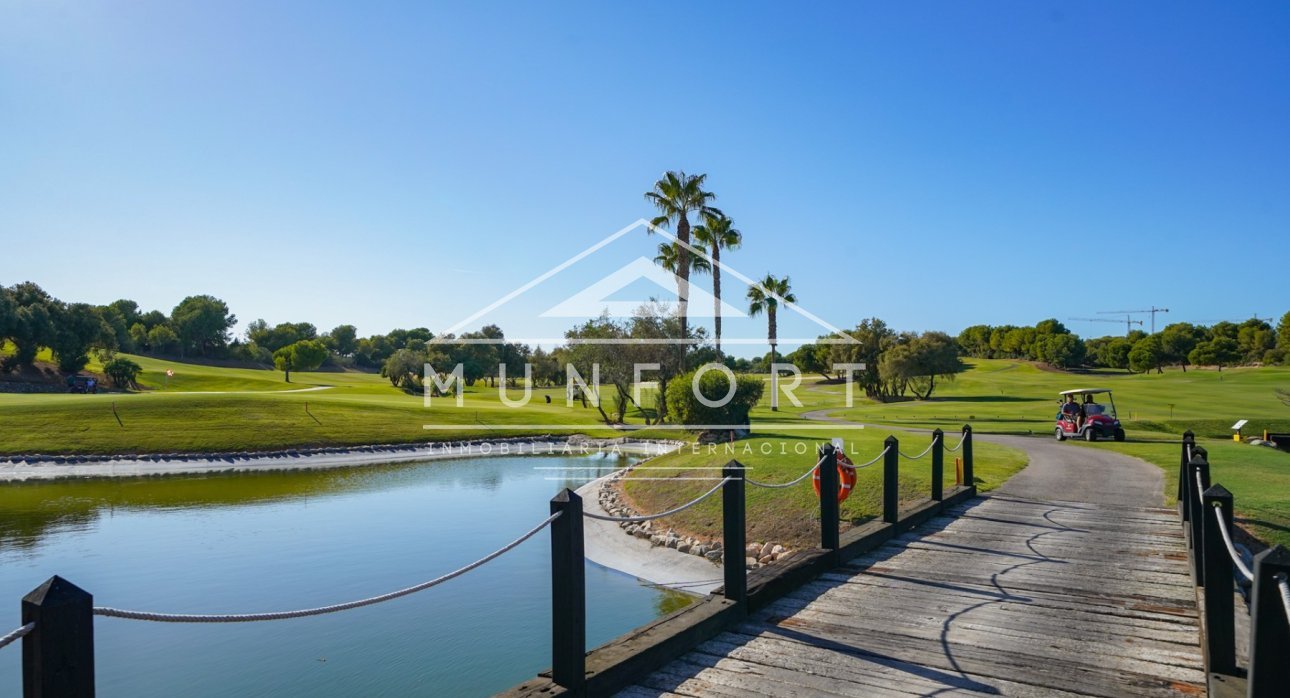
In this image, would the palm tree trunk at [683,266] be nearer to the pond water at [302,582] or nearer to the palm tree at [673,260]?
the palm tree at [673,260]

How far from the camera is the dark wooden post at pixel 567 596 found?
4.84 m

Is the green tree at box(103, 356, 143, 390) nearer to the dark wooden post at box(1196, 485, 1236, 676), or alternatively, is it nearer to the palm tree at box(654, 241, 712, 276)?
the palm tree at box(654, 241, 712, 276)

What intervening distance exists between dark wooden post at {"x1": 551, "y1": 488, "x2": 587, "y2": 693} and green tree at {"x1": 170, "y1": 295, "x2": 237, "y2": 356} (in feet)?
379

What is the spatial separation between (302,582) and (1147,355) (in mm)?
94470

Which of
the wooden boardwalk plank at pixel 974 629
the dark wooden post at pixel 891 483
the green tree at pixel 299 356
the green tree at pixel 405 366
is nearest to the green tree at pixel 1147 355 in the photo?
the green tree at pixel 405 366

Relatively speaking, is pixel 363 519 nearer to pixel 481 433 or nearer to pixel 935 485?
pixel 935 485

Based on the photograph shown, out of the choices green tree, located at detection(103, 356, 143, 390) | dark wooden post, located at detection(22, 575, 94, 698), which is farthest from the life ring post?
green tree, located at detection(103, 356, 143, 390)

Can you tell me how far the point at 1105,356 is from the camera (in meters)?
95.8

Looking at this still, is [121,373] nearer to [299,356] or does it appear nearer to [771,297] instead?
[299,356]

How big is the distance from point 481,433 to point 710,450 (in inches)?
805

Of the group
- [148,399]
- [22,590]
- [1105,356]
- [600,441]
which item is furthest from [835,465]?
[1105,356]

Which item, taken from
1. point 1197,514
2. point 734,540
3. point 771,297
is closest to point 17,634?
point 734,540

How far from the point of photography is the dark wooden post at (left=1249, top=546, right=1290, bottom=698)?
3.71 meters

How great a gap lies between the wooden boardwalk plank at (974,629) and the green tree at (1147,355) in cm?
9010
